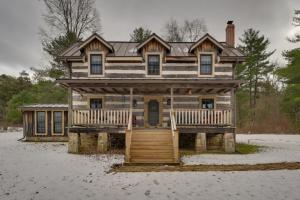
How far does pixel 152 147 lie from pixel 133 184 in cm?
534

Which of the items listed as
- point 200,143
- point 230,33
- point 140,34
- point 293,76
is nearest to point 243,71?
point 293,76

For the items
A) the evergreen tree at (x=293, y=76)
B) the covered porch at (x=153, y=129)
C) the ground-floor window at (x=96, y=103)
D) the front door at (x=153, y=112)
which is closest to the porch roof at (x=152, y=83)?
the covered porch at (x=153, y=129)

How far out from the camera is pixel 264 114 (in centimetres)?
4494

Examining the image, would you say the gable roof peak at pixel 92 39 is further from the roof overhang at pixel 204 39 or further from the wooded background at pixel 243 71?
the wooded background at pixel 243 71

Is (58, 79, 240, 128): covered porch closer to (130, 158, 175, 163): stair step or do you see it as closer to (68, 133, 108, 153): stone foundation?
(68, 133, 108, 153): stone foundation

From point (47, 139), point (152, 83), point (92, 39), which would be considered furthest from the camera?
point (47, 139)

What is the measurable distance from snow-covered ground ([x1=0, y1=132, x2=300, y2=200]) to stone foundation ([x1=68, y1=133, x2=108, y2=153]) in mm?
4248

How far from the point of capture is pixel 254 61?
42.5m

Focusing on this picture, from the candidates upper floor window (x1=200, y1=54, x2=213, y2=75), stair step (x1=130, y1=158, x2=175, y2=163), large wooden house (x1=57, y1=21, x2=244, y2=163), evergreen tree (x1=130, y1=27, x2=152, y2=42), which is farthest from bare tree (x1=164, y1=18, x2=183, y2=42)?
stair step (x1=130, y1=158, x2=175, y2=163)

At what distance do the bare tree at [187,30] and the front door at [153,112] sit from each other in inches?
980

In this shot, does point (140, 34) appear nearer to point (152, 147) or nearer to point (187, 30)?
point (187, 30)

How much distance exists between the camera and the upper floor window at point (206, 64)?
19.5 metres

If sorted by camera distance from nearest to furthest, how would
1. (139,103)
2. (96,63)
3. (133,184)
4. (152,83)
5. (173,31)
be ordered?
(133,184) < (152,83) < (96,63) < (139,103) < (173,31)

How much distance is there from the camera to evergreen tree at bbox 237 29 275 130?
Result: 42.2m
